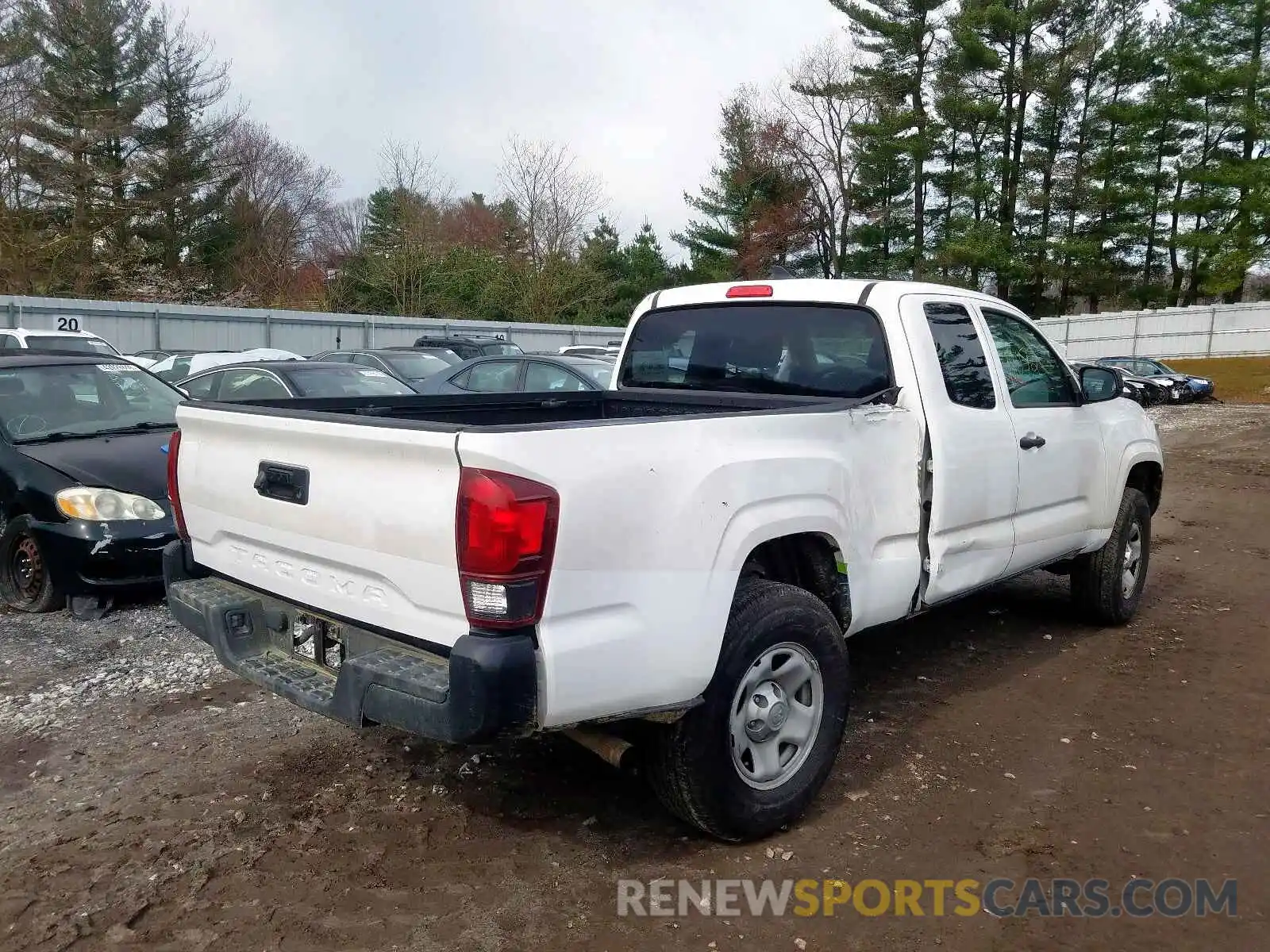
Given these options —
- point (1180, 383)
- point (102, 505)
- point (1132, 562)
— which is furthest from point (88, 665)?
point (1180, 383)

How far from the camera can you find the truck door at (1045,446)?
482 cm

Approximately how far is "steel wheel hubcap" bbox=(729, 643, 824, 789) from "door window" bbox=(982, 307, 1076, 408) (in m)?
2.09

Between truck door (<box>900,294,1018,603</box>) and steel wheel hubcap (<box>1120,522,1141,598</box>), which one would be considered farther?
steel wheel hubcap (<box>1120,522,1141,598</box>)

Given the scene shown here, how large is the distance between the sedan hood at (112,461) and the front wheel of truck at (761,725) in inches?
158

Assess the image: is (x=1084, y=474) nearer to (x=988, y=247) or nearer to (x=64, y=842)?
(x=64, y=842)

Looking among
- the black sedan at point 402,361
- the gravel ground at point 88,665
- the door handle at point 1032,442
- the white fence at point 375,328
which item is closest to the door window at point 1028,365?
the door handle at point 1032,442

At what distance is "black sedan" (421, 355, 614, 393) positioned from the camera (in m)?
11.8

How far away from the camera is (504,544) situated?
2.61 meters

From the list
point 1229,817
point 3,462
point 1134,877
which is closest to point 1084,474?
point 1229,817

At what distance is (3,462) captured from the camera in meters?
5.91

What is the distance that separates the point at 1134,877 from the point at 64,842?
3.55 meters

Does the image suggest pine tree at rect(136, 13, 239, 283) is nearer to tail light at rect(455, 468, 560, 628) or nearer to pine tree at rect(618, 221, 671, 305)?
pine tree at rect(618, 221, 671, 305)

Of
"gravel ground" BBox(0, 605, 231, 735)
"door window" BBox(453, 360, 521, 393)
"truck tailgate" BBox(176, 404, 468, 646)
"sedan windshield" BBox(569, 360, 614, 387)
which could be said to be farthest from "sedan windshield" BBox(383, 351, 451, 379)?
"truck tailgate" BBox(176, 404, 468, 646)

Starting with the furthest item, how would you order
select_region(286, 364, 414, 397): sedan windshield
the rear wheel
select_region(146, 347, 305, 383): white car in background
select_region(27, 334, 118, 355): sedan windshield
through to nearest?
select_region(146, 347, 305, 383): white car in background < select_region(27, 334, 118, 355): sedan windshield < select_region(286, 364, 414, 397): sedan windshield < the rear wheel
